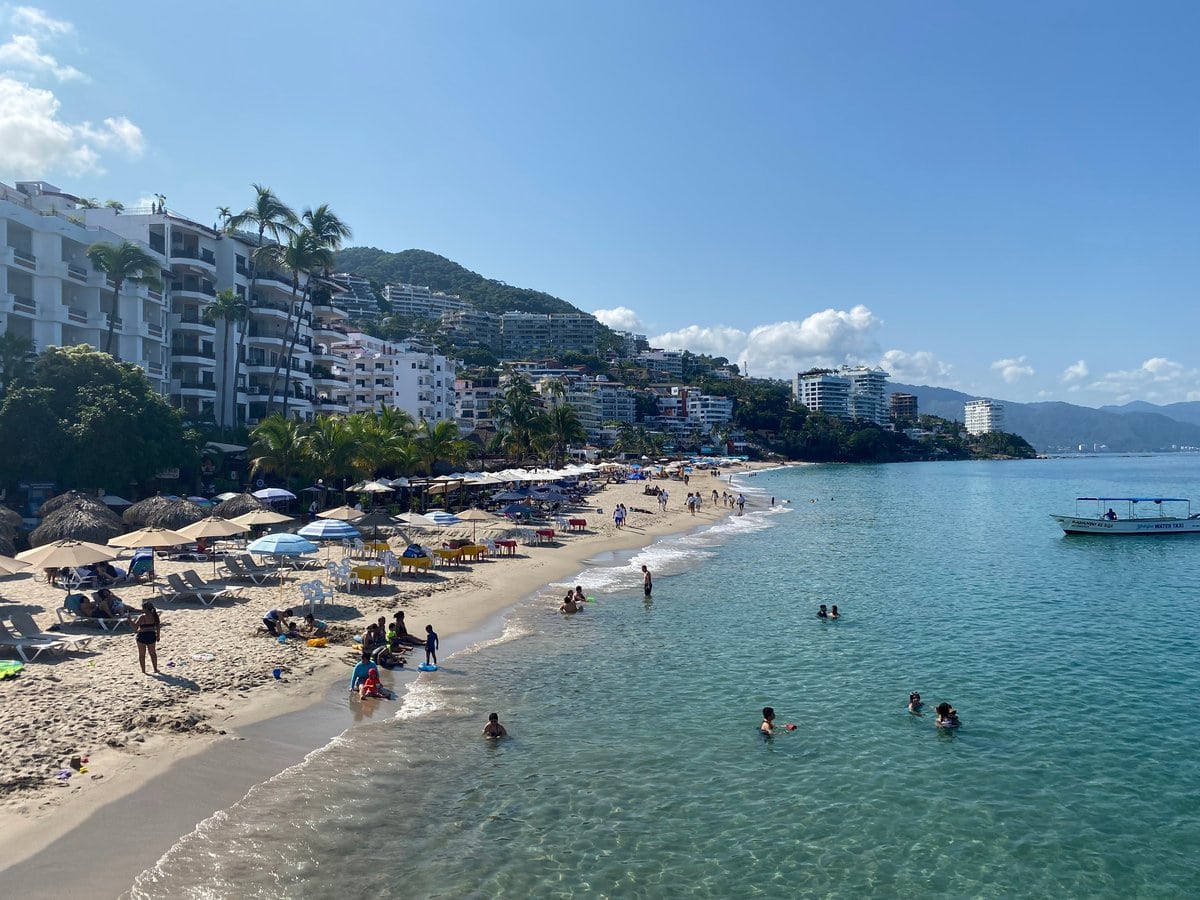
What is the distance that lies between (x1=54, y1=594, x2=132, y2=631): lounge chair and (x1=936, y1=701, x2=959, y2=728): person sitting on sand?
1906 cm

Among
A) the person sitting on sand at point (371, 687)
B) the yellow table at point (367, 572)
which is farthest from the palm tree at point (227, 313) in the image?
the person sitting on sand at point (371, 687)

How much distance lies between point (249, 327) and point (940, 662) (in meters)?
55.9

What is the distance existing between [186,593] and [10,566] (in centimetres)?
480

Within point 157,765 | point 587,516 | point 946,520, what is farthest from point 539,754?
point 946,520

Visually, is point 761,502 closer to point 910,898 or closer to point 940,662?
point 940,662

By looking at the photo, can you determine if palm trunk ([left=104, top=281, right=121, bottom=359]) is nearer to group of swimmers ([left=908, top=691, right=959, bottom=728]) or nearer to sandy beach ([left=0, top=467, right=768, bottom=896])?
sandy beach ([left=0, top=467, right=768, bottom=896])

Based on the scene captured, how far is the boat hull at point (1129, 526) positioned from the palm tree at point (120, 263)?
5839cm

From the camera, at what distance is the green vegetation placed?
109 ft

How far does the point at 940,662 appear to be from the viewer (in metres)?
21.6

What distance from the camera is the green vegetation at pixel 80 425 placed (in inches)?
1312

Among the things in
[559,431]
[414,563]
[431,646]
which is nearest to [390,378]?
[559,431]

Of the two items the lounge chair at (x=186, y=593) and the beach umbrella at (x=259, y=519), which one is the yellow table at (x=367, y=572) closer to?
the beach umbrella at (x=259, y=519)

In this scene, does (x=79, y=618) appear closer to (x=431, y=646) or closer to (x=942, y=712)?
(x=431, y=646)

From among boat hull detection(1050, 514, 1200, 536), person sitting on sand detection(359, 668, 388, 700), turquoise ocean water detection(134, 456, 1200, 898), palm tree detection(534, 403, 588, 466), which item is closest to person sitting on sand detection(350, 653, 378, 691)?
person sitting on sand detection(359, 668, 388, 700)
